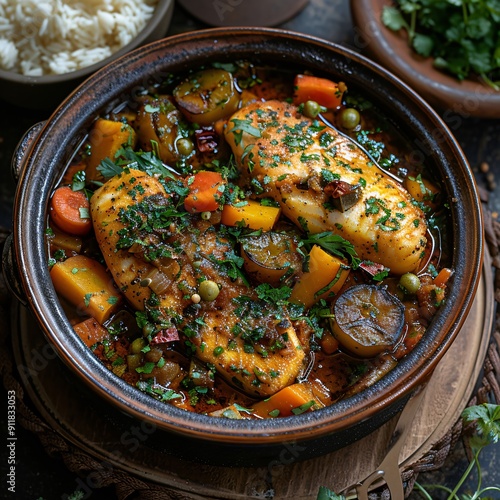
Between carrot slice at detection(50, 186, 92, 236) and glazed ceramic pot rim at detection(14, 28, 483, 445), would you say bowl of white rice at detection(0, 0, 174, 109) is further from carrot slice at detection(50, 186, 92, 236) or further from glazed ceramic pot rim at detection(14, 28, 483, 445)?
carrot slice at detection(50, 186, 92, 236)

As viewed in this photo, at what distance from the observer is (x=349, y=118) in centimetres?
410

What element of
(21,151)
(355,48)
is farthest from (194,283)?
(355,48)

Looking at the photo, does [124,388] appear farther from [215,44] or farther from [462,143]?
[462,143]

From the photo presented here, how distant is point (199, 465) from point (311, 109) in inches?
77.0

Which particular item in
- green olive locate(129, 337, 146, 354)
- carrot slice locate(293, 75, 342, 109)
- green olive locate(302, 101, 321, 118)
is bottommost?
green olive locate(129, 337, 146, 354)

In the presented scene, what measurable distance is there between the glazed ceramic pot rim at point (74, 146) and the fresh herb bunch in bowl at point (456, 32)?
125 cm

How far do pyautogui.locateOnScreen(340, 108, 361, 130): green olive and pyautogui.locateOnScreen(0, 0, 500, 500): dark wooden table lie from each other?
3.92ft

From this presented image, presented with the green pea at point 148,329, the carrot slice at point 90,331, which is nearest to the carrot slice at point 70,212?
the carrot slice at point 90,331

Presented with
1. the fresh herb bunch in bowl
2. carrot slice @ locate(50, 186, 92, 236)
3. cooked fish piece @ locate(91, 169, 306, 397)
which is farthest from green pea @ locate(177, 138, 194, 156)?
the fresh herb bunch in bowl

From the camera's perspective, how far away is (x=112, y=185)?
3771mm

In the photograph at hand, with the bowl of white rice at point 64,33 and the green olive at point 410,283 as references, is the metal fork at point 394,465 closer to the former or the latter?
the green olive at point 410,283

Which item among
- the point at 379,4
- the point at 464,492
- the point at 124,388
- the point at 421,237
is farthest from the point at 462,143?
the point at 124,388

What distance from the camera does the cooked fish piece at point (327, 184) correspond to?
3711 millimetres

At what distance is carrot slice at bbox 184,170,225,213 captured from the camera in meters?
3.70
